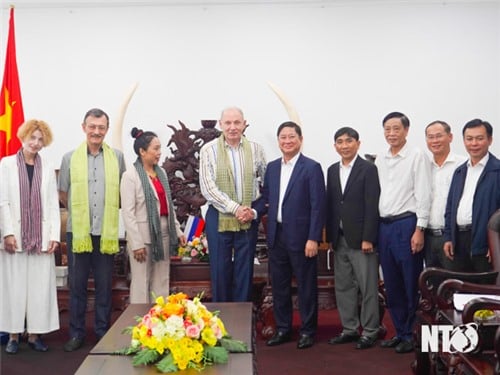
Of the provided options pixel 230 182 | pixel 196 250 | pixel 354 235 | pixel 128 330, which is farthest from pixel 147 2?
pixel 128 330

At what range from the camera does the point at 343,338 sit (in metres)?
4.07

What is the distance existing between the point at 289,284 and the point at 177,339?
209 centimetres

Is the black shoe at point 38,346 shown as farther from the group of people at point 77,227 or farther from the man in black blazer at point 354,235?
the man in black blazer at point 354,235

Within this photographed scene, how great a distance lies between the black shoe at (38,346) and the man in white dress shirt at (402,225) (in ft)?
7.30

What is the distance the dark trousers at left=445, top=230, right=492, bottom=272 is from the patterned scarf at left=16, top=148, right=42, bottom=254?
8.68ft

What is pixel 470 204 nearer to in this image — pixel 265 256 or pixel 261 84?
pixel 265 256

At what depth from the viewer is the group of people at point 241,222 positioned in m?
3.88

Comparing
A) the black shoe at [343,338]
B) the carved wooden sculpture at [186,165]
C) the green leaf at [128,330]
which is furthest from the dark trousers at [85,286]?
the green leaf at [128,330]

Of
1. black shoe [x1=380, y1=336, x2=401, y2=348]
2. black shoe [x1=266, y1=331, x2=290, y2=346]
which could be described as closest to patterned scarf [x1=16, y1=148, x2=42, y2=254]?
black shoe [x1=266, y1=331, x2=290, y2=346]

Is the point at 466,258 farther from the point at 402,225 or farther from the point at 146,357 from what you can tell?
the point at 146,357

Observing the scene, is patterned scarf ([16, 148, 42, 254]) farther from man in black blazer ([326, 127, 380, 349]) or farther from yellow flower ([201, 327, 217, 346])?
yellow flower ([201, 327, 217, 346])

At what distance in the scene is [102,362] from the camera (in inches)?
84.7

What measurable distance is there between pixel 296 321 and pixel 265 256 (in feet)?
2.21

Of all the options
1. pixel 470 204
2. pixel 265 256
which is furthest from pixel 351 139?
pixel 265 256
